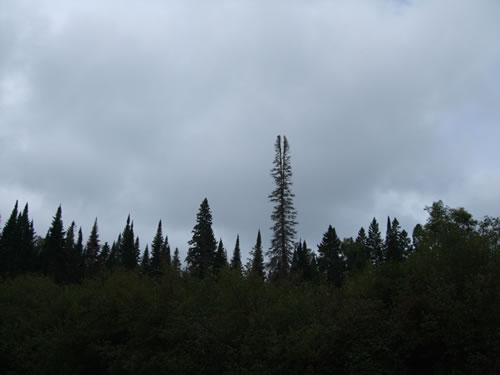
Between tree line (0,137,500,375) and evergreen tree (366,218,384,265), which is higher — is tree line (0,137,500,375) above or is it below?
below

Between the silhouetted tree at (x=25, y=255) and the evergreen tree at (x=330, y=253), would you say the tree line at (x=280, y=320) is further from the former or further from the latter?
the evergreen tree at (x=330, y=253)

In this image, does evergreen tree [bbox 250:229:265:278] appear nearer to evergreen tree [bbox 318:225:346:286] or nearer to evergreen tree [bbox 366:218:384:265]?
evergreen tree [bbox 318:225:346:286]

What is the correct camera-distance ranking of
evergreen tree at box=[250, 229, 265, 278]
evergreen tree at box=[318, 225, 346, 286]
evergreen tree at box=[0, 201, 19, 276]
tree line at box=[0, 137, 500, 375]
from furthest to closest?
evergreen tree at box=[318, 225, 346, 286]
evergreen tree at box=[0, 201, 19, 276]
evergreen tree at box=[250, 229, 265, 278]
tree line at box=[0, 137, 500, 375]

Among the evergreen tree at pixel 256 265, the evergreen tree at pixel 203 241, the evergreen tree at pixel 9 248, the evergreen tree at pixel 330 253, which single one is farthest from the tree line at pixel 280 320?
the evergreen tree at pixel 330 253

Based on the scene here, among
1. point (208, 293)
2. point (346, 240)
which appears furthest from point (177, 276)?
point (346, 240)

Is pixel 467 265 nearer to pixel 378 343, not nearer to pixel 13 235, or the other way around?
pixel 378 343

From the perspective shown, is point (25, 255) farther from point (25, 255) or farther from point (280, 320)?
point (280, 320)

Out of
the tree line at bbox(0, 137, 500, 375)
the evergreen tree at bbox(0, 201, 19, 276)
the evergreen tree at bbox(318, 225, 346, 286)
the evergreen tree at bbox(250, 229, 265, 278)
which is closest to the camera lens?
the tree line at bbox(0, 137, 500, 375)

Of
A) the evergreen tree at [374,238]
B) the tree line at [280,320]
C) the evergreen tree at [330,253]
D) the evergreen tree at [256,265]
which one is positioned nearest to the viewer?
the tree line at [280,320]

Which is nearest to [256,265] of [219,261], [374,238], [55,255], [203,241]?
[203,241]

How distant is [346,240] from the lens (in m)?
80.2

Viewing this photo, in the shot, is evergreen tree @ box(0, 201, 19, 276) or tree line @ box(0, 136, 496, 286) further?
evergreen tree @ box(0, 201, 19, 276)

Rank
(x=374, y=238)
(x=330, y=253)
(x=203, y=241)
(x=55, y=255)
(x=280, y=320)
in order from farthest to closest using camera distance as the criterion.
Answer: (x=374, y=238), (x=330, y=253), (x=55, y=255), (x=203, y=241), (x=280, y=320)

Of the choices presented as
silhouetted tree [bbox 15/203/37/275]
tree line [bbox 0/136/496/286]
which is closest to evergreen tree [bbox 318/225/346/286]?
tree line [bbox 0/136/496/286]
